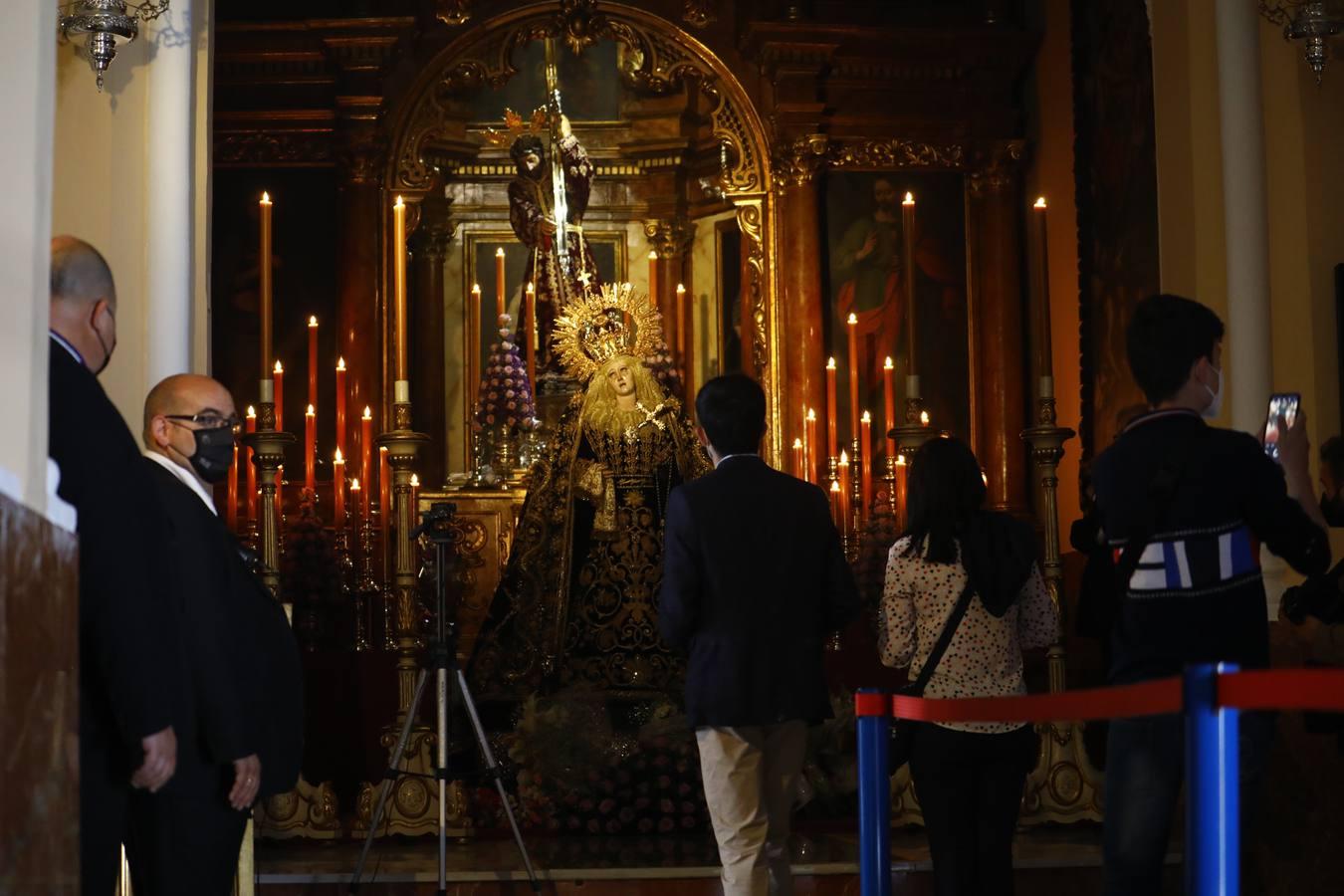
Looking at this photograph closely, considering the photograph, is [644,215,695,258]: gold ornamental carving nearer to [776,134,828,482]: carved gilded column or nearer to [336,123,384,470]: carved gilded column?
[776,134,828,482]: carved gilded column

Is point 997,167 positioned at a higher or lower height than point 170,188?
higher

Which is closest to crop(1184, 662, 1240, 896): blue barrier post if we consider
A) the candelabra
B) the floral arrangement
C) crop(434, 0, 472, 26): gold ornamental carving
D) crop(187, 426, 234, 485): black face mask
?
crop(187, 426, 234, 485): black face mask

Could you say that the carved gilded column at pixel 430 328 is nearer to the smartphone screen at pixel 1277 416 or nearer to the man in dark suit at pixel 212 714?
the man in dark suit at pixel 212 714

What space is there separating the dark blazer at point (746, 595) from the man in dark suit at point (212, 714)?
1004 mm

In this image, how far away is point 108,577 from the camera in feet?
10.8

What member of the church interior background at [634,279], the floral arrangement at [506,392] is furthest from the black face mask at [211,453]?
the floral arrangement at [506,392]

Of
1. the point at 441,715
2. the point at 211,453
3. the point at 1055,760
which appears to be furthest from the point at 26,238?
the point at 1055,760

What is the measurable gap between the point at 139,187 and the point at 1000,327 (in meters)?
5.61

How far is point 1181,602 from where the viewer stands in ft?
11.7

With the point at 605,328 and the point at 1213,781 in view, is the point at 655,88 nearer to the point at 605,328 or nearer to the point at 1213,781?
the point at 605,328

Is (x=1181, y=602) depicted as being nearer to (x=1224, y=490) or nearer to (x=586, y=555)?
(x=1224, y=490)

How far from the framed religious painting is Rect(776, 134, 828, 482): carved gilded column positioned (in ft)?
0.44

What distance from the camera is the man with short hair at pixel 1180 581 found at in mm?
3537

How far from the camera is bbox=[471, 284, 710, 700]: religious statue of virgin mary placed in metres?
7.52
